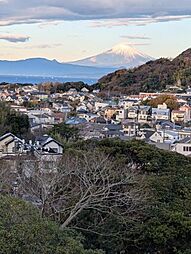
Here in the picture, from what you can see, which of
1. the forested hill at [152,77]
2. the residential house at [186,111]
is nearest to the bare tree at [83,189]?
the residential house at [186,111]

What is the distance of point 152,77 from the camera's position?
80312 millimetres

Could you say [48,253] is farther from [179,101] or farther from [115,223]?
[179,101]

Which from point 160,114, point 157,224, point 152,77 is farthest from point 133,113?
point 157,224

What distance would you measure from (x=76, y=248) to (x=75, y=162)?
6.15m

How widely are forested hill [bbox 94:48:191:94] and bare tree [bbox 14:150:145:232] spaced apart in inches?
2482

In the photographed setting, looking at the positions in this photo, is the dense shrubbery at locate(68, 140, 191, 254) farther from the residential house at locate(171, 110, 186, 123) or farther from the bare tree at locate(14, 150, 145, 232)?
the residential house at locate(171, 110, 186, 123)

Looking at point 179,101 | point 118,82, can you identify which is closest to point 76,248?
point 179,101

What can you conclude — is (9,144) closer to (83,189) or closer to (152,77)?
(83,189)

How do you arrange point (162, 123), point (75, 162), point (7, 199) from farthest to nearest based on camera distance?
point (162, 123)
point (75, 162)
point (7, 199)

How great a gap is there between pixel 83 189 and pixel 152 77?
6959cm

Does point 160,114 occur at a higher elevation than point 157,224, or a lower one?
lower

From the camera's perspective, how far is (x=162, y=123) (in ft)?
149

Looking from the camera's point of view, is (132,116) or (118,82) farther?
(118,82)

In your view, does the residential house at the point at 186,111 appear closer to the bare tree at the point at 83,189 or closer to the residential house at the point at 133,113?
the residential house at the point at 133,113
